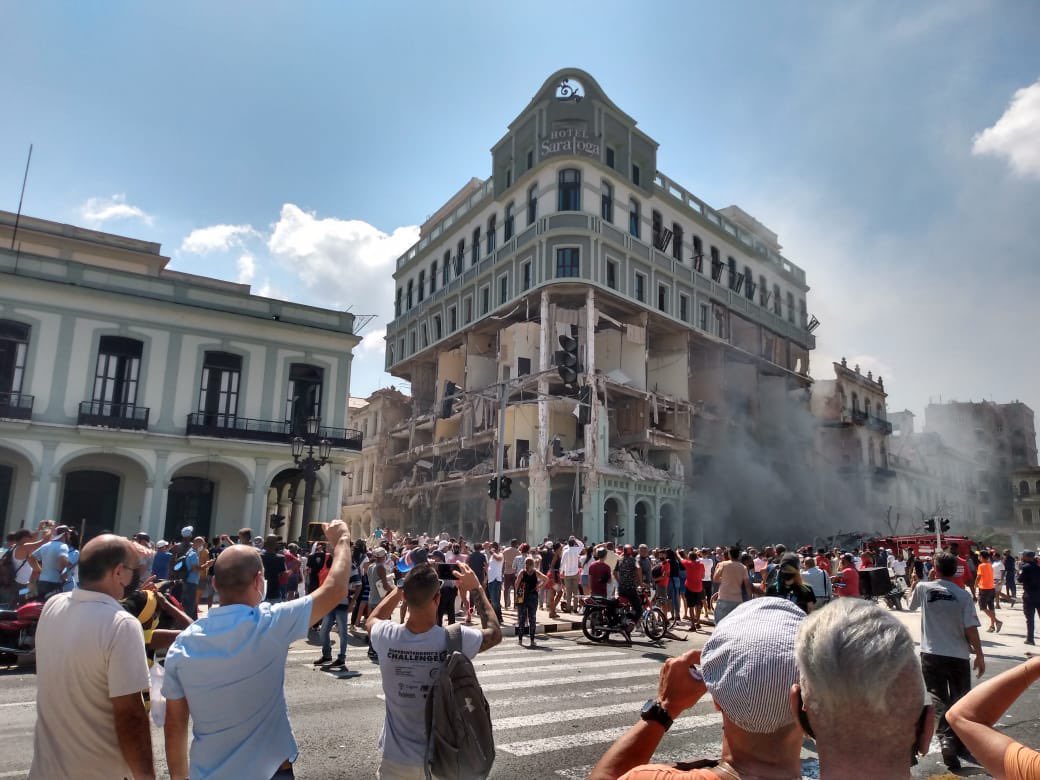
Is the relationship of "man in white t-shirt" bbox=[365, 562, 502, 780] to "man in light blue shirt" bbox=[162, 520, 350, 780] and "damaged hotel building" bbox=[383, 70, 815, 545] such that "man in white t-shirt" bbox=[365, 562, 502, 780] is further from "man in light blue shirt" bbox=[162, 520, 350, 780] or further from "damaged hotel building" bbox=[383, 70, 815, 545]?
"damaged hotel building" bbox=[383, 70, 815, 545]

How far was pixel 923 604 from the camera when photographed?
6.75 m

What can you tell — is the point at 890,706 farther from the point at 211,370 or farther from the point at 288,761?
the point at 211,370

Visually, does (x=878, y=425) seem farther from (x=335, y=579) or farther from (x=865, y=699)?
(x=865, y=699)

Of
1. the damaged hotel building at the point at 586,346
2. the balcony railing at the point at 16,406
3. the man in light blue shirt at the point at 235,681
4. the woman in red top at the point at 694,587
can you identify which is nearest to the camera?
the man in light blue shirt at the point at 235,681

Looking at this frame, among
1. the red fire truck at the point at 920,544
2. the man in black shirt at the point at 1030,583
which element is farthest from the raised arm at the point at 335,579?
the red fire truck at the point at 920,544

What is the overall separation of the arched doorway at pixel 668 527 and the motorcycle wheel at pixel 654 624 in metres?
23.2

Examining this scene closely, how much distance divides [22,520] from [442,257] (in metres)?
29.8

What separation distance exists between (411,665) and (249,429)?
2737 centimetres

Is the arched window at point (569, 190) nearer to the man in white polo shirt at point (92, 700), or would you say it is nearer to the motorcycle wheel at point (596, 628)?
the motorcycle wheel at point (596, 628)

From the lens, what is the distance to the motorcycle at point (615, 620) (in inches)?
533

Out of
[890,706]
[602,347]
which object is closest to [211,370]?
[602,347]

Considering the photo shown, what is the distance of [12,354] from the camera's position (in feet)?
83.5

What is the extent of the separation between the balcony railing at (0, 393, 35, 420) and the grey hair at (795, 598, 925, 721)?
29.3 meters


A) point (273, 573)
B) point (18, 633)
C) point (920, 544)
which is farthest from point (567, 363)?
point (920, 544)
